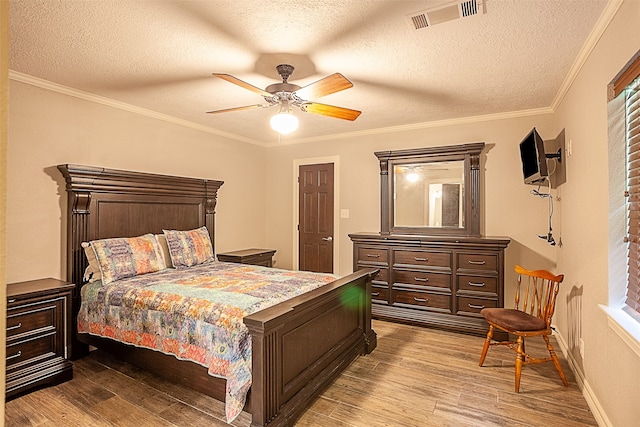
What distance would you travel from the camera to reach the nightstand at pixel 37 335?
2.52 m

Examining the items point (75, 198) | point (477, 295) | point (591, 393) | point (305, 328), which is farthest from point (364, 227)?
point (75, 198)

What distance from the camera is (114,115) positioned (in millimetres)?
3645

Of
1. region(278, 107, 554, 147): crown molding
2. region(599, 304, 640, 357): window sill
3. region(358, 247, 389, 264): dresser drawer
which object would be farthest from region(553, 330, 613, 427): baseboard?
region(278, 107, 554, 147): crown molding

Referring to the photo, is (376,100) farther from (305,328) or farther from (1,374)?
(1,374)

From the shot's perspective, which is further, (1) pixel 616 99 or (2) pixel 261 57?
(2) pixel 261 57

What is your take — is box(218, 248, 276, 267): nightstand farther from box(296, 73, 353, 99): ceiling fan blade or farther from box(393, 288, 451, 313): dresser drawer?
box(296, 73, 353, 99): ceiling fan blade

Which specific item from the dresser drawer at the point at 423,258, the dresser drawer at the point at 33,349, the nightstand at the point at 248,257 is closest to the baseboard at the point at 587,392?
the dresser drawer at the point at 423,258

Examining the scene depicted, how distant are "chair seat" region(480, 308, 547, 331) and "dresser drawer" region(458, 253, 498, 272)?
2.74ft

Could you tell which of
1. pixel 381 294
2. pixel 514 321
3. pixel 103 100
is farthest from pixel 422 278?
pixel 103 100

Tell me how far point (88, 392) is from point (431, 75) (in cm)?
367

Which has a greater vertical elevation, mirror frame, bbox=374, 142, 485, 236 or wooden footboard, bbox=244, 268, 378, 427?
mirror frame, bbox=374, 142, 485, 236

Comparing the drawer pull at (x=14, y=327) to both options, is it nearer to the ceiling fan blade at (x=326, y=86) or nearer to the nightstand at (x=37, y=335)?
the nightstand at (x=37, y=335)

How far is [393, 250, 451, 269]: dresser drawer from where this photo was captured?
156 inches

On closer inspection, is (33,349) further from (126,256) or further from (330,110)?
(330,110)
